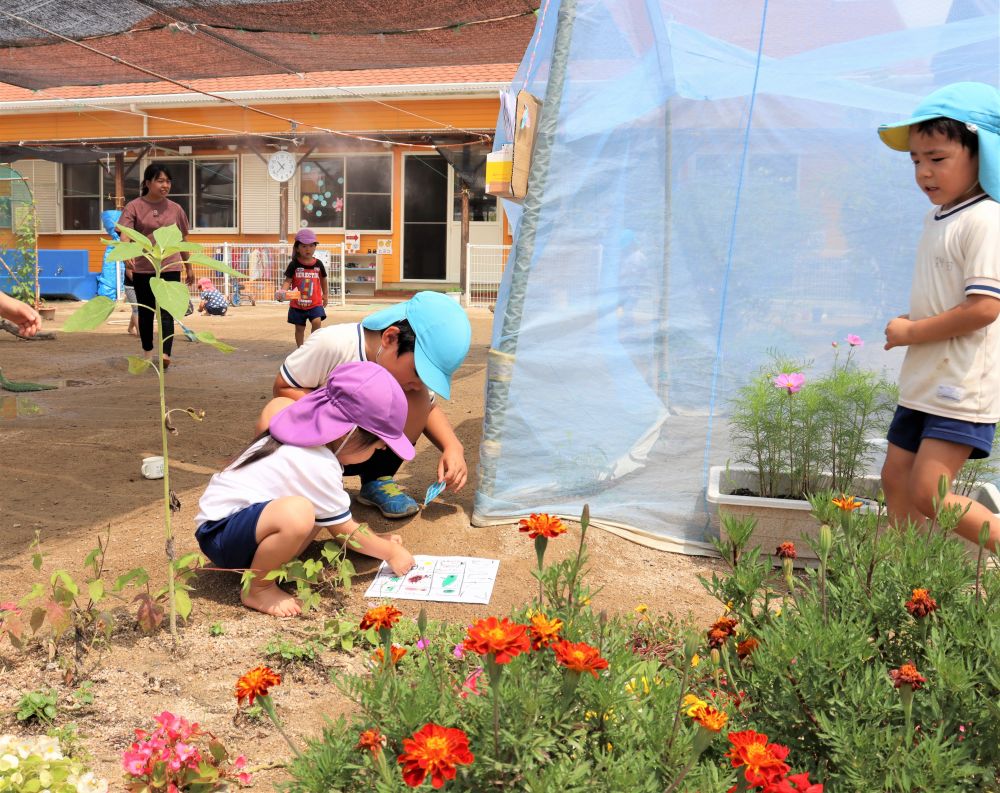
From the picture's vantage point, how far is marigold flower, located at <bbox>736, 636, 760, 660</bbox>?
1.46 metres

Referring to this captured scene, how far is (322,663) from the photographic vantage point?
2.41 m

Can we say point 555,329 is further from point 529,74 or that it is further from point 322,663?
point 322,663

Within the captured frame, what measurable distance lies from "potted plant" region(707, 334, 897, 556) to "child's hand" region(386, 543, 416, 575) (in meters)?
1.11

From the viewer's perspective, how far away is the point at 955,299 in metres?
2.56

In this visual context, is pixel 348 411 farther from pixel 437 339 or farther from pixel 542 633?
pixel 542 633

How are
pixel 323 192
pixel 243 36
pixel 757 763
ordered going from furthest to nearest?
pixel 323 192, pixel 243 36, pixel 757 763

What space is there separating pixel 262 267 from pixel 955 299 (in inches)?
597

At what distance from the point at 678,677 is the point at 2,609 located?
1685mm

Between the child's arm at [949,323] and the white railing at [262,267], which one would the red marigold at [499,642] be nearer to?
the child's arm at [949,323]

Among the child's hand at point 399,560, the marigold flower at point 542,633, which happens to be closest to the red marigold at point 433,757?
the marigold flower at point 542,633

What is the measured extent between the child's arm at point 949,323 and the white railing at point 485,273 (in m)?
13.0

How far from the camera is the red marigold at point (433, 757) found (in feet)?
3.48

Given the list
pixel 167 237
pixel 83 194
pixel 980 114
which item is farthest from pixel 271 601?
pixel 83 194

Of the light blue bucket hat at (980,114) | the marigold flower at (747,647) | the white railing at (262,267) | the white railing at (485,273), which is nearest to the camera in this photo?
the marigold flower at (747,647)
